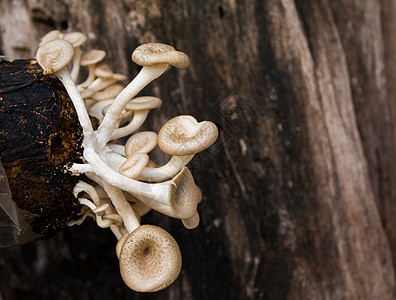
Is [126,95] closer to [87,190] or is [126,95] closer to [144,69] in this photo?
[144,69]

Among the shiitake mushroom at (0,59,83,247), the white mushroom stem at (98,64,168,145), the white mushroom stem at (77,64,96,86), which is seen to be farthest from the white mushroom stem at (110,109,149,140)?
the white mushroom stem at (77,64,96,86)

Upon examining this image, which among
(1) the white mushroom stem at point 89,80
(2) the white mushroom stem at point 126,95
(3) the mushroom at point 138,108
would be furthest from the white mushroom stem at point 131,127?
(1) the white mushroom stem at point 89,80

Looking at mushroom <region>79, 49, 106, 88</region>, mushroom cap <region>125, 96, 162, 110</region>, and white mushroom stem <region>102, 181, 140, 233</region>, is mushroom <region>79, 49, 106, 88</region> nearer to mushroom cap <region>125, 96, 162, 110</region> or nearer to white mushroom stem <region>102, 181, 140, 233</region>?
mushroom cap <region>125, 96, 162, 110</region>

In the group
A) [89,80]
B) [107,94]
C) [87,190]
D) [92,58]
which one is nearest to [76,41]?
[92,58]

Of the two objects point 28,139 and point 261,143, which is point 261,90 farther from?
point 28,139

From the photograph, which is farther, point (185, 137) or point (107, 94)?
point (107, 94)

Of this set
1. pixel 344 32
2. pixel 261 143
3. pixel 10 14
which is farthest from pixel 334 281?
pixel 10 14
